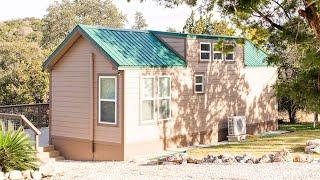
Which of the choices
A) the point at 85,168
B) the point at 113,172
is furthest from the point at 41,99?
the point at 113,172

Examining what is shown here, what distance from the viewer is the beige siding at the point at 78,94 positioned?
16250mm

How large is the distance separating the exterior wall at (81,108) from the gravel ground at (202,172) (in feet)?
9.16

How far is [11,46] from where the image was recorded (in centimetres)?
3934

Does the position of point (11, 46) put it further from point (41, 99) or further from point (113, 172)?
point (113, 172)

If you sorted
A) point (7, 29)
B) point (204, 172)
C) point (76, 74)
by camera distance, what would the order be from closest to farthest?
1. point (204, 172)
2. point (76, 74)
3. point (7, 29)

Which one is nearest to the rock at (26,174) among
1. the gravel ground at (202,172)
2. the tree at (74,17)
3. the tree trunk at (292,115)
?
the gravel ground at (202,172)

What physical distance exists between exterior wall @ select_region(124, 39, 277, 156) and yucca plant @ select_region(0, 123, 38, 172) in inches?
173

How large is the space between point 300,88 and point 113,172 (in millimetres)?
7038

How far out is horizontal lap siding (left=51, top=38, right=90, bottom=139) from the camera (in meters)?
16.8

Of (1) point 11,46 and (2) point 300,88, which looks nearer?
(2) point 300,88

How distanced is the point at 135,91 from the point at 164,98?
5.36 ft

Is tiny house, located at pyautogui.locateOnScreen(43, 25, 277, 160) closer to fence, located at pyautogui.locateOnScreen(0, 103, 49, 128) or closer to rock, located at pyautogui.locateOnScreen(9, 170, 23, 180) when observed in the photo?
fence, located at pyautogui.locateOnScreen(0, 103, 49, 128)

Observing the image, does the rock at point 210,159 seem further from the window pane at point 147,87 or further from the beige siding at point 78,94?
the window pane at point 147,87

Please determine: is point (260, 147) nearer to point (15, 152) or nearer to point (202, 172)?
point (202, 172)
